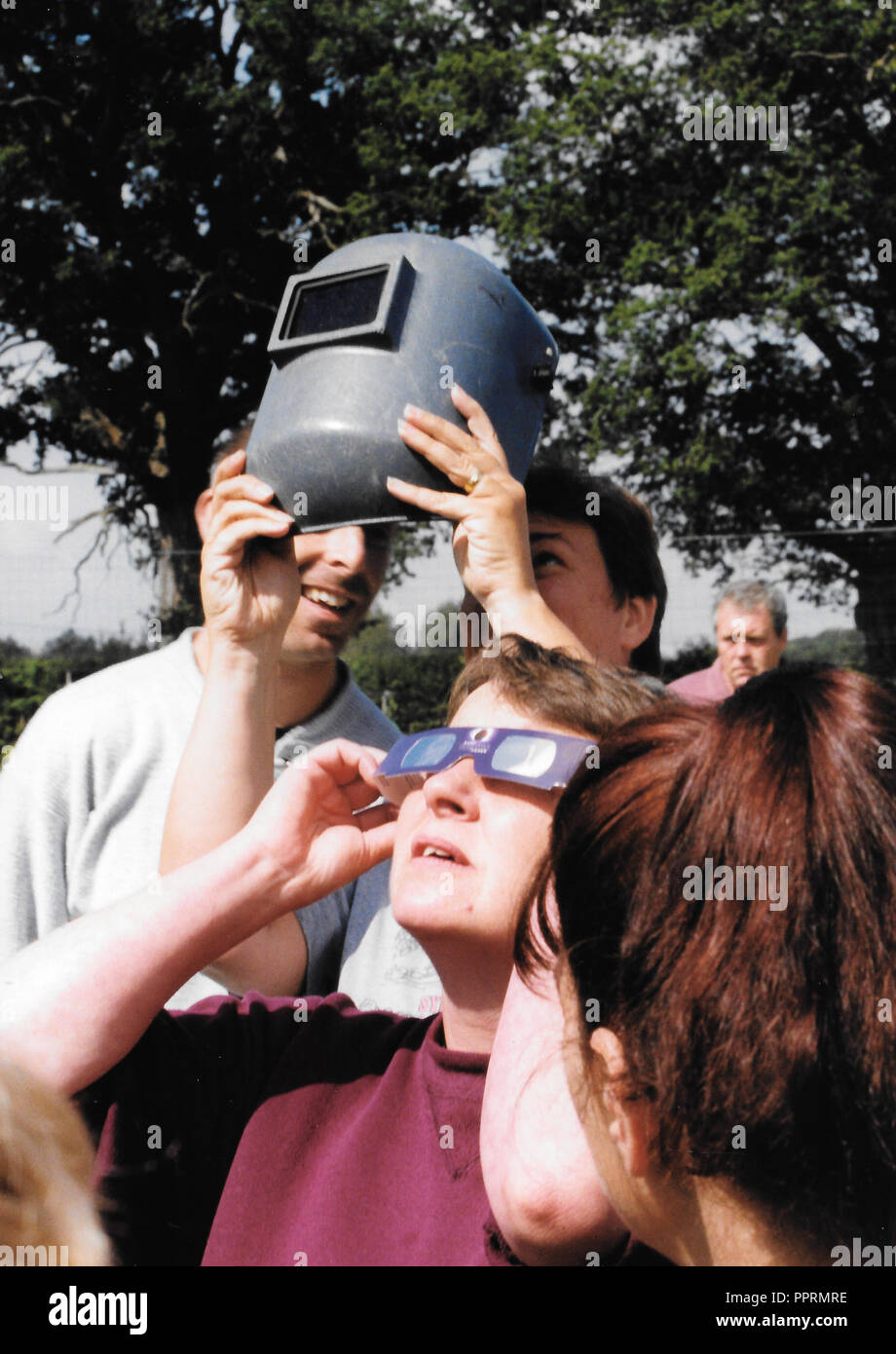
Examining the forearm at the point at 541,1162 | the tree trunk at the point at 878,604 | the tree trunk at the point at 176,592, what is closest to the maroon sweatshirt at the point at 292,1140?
the forearm at the point at 541,1162

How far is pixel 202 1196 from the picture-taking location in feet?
5.16

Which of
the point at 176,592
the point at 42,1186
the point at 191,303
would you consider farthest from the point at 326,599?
the point at 191,303

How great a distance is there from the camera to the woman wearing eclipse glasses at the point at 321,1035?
139cm

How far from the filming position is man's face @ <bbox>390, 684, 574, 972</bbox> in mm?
1402

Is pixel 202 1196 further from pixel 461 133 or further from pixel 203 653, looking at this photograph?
pixel 461 133

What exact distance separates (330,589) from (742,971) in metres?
1.60

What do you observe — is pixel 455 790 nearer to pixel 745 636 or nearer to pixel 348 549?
pixel 348 549

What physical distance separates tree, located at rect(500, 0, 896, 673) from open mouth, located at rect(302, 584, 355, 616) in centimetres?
1352

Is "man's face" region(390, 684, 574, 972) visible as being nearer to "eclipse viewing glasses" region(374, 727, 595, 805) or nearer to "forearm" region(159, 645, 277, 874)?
"eclipse viewing glasses" region(374, 727, 595, 805)

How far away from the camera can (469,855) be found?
1.45 meters

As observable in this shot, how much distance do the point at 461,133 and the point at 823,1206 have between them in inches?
672

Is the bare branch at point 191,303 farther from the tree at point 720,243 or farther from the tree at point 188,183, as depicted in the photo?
the tree at point 720,243

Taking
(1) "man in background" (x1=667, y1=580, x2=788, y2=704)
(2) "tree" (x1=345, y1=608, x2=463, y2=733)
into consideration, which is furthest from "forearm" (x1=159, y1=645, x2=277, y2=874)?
(2) "tree" (x1=345, y1=608, x2=463, y2=733)

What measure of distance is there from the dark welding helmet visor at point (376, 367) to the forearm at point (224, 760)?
27 centimetres
